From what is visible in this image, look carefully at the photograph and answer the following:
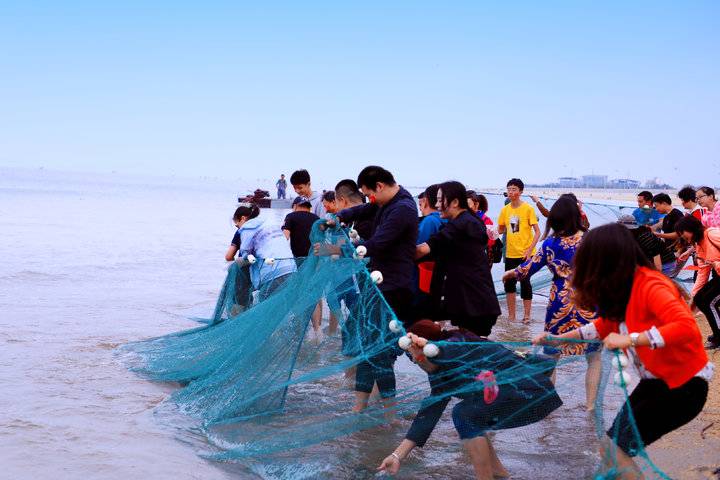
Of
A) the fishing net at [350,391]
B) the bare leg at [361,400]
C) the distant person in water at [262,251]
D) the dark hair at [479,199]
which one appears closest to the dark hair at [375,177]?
the fishing net at [350,391]

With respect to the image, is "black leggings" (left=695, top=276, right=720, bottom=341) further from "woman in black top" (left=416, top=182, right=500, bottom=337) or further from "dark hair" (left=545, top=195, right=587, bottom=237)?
"woman in black top" (left=416, top=182, right=500, bottom=337)

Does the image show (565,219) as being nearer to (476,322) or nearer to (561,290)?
(561,290)

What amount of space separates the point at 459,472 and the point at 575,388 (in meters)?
0.85

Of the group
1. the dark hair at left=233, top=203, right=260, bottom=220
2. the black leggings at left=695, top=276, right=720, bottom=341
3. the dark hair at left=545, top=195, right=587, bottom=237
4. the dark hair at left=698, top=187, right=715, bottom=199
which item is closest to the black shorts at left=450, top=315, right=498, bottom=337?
the dark hair at left=545, top=195, right=587, bottom=237

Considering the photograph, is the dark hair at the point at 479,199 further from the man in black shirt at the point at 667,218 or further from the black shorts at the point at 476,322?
the black shorts at the point at 476,322

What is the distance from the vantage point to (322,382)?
586 cm

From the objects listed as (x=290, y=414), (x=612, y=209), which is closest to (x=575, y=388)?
(x=290, y=414)

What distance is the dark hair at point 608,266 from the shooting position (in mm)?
2998

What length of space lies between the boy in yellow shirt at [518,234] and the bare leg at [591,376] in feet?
13.6

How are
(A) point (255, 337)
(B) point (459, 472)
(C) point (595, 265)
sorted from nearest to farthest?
1. (C) point (595, 265)
2. (B) point (459, 472)
3. (A) point (255, 337)

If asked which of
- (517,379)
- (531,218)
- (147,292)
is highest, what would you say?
(531,218)

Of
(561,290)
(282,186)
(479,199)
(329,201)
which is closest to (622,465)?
(561,290)

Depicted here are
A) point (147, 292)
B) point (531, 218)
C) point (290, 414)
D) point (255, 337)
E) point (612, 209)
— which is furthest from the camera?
point (612, 209)

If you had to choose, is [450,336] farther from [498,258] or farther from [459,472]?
[498,258]
